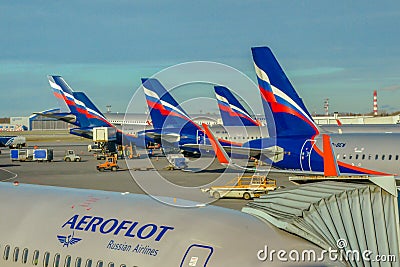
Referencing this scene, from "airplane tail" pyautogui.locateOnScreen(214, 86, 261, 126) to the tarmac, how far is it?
17.1 feet

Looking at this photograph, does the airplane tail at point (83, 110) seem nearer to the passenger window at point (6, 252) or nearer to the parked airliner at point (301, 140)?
the parked airliner at point (301, 140)

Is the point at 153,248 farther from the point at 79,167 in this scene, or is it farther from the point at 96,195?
the point at 79,167

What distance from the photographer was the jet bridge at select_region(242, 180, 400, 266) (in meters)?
8.84

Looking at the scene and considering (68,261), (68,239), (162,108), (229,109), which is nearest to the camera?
(68,261)

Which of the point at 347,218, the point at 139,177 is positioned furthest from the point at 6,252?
the point at 139,177

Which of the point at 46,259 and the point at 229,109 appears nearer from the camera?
the point at 46,259

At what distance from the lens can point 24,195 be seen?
44.7 feet

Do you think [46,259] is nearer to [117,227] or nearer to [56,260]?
[56,260]

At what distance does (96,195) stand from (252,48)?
25515 mm

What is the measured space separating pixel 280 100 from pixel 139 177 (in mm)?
20055

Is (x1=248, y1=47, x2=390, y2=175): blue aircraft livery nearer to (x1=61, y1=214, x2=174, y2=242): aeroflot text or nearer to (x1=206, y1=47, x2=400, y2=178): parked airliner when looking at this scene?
(x1=206, y1=47, x2=400, y2=178): parked airliner

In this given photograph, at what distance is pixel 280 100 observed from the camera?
117 feet

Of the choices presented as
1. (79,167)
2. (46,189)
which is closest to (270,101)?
(46,189)

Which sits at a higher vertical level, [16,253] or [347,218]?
[347,218]
